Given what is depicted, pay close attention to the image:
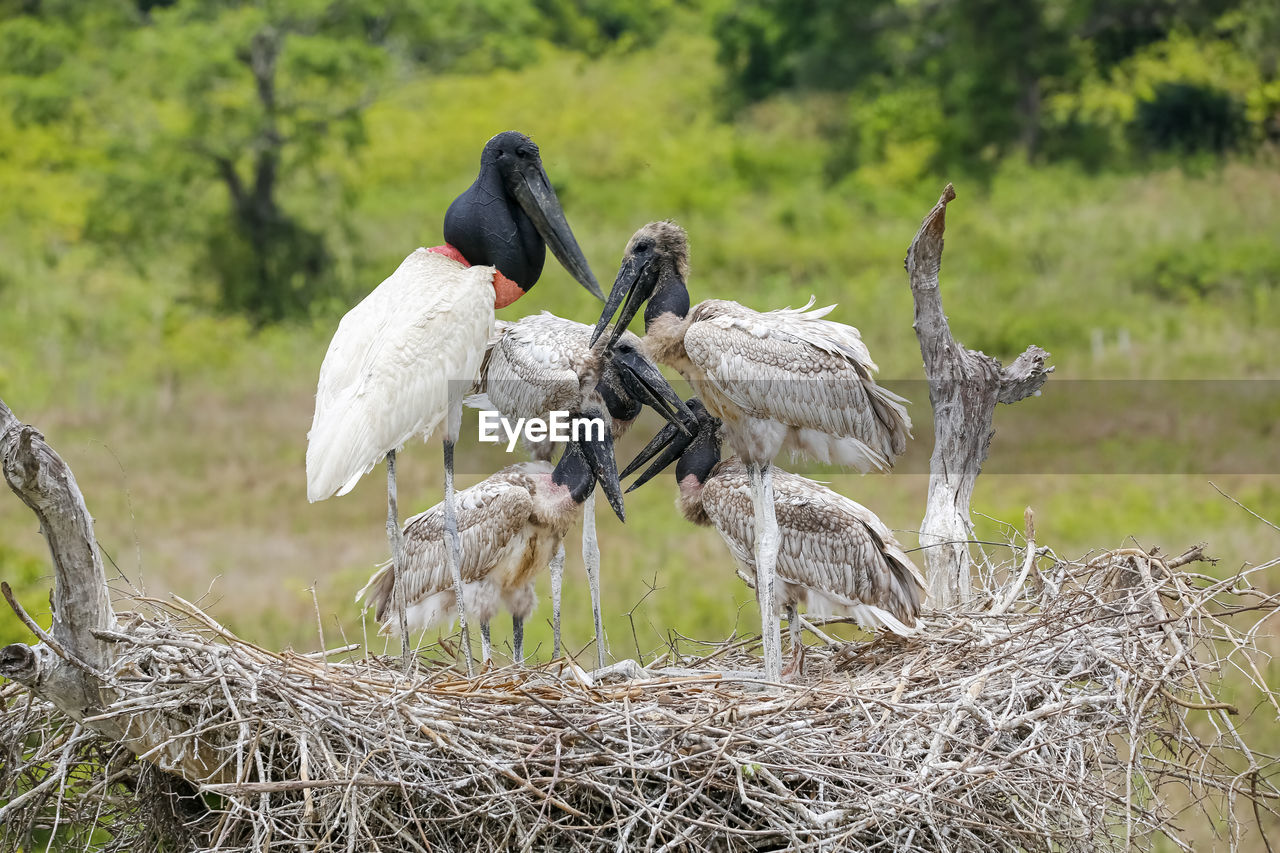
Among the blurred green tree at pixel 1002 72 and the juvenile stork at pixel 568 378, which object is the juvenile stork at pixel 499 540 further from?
the blurred green tree at pixel 1002 72

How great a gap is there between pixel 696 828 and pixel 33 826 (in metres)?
2.23

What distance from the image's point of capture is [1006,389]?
22.2ft

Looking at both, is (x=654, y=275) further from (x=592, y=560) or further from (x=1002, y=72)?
(x=1002, y=72)

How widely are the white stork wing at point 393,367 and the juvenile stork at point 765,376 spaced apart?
0.66 metres

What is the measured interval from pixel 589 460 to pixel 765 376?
0.93m

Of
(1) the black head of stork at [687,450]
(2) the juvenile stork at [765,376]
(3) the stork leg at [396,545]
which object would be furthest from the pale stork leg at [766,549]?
(3) the stork leg at [396,545]

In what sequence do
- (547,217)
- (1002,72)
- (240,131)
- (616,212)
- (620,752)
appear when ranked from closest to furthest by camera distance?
(620,752), (547,217), (240,131), (616,212), (1002,72)

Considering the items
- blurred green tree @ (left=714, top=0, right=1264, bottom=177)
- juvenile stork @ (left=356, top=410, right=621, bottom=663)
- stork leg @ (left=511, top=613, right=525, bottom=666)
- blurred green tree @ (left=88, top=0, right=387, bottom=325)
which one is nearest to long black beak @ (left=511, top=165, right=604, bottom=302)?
juvenile stork @ (left=356, top=410, right=621, bottom=663)

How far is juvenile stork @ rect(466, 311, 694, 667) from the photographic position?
6.33 m

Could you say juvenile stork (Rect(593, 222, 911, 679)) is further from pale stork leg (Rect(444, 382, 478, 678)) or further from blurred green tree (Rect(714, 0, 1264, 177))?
blurred green tree (Rect(714, 0, 1264, 177))

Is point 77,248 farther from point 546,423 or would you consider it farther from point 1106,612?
point 1106,612

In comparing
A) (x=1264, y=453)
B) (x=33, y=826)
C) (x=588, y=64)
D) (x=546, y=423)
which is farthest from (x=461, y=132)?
(x=33, y=826)

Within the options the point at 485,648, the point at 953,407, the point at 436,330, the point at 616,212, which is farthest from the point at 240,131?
the point at 436,330

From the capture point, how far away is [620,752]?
16.5ft
